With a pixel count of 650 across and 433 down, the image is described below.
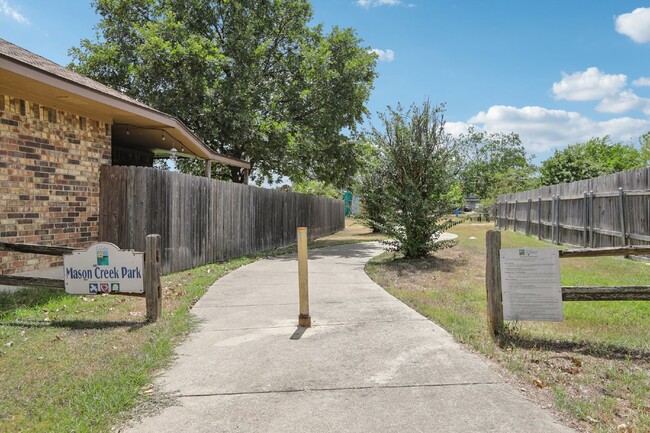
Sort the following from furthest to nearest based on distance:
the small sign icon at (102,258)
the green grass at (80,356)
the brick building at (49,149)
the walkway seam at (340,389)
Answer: the brick building at (49,149) < the small sign icon at (102,258) < the walkway seam at (340,389) < the green grass at (80,356)

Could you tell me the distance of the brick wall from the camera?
8.17m

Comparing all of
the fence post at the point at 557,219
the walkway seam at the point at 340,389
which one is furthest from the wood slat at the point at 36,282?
the fence post at the point at 557,219

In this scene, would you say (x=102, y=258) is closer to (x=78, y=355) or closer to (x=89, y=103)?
(x=78, y=355)

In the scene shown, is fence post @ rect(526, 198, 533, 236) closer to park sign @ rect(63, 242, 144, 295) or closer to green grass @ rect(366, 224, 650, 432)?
green grass @ rect(366, 224, 650, 432)

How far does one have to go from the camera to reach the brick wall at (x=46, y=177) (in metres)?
8.17

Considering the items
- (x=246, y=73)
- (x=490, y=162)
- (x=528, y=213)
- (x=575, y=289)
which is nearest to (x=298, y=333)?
(x=575, y=289)

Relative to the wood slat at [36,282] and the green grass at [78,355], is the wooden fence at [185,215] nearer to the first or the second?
the green grass at [78,355]

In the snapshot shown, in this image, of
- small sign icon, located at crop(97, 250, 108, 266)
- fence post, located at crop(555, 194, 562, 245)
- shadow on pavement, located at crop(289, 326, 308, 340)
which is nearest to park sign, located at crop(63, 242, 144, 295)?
small sign icon, located at crop(97, 250, 108, 266)

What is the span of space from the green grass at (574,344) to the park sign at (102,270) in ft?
13.1

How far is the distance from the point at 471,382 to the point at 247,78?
16.6 meters

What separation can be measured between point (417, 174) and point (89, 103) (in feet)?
25.4

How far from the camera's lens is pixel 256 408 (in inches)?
151

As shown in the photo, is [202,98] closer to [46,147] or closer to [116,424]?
[46,147]

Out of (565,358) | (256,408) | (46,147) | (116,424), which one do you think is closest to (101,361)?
(116,424)
